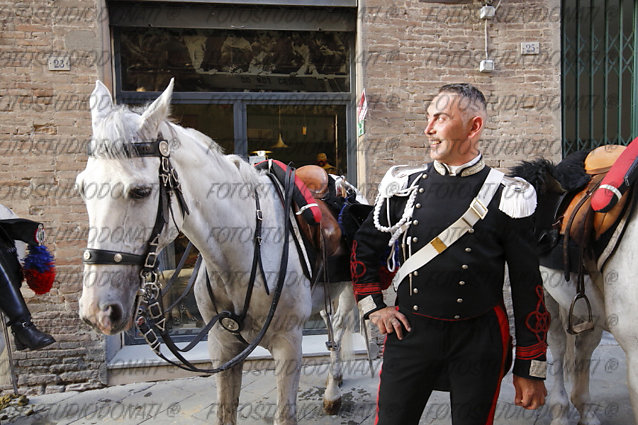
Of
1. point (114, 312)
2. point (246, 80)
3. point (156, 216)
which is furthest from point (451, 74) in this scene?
point (114, 312)

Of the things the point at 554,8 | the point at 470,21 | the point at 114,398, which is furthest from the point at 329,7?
the point at 114,398

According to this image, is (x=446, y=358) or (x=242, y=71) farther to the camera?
(x=242, y=71)

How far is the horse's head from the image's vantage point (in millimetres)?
1484

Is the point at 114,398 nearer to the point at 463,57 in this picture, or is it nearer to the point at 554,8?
the point at 463,57

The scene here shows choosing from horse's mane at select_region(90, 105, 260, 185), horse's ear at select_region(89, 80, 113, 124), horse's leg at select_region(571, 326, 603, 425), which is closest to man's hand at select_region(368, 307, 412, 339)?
horse's mane at select_region(90, 105, 260, 185)

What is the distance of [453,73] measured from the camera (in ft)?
16.0

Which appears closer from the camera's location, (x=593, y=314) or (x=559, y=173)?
(x=593, y=314)

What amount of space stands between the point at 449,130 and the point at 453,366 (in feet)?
3.11

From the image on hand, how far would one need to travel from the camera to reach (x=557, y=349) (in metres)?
3.27

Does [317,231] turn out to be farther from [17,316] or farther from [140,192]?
[17,316]

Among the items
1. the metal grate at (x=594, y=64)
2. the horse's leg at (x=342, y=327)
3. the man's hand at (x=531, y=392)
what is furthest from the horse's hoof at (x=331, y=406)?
the metal grate at (x=594, y=64)

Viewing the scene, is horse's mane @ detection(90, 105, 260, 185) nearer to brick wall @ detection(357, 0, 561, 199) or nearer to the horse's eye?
the horse's eye

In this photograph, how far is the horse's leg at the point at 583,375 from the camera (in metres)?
3.18

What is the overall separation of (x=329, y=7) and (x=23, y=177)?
3805 millimetres
